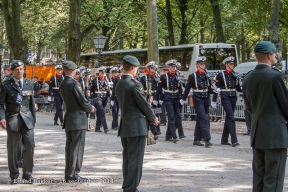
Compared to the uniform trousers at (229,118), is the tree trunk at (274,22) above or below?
above

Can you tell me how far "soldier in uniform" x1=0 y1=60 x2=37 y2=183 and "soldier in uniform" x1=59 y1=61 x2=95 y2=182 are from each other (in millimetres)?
576

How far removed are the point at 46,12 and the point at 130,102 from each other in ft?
120

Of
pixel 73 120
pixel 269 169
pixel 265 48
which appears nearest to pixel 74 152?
pixel 73 120

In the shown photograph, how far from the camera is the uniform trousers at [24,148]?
8148mm

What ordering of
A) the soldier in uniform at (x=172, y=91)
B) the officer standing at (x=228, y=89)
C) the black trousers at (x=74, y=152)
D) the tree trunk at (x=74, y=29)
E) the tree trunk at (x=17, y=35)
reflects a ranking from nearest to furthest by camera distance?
the black trousers at (x=74, y=152) < the officer standing at (x=228, y=89) < the soldier in uniform at (x=172, y=91) < the tree trunk at (x=74, y=29) < the tree trunk at (x=17, y=35)

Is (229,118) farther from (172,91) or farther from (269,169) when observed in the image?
(269,169)

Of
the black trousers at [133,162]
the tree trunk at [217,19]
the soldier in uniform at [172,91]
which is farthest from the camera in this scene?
the tree trunk at [217,19]

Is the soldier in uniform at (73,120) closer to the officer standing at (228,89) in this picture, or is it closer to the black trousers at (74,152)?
the black trousers at (74,152)

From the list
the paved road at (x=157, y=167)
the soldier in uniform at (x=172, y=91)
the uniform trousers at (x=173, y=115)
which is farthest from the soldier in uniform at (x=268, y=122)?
the soldier in uniform at (x=172, y=91)

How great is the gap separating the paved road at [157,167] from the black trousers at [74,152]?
0.19 m

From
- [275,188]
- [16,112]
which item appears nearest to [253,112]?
[275,188]

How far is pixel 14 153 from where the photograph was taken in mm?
8273

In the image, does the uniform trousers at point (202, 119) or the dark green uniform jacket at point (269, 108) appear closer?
the dark green uniform jacket at point (269, 108)

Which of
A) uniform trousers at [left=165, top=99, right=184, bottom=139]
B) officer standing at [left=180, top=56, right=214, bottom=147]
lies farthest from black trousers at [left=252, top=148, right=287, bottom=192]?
uniform trousers at [left=165, top=99, right=184, bottom=139]
